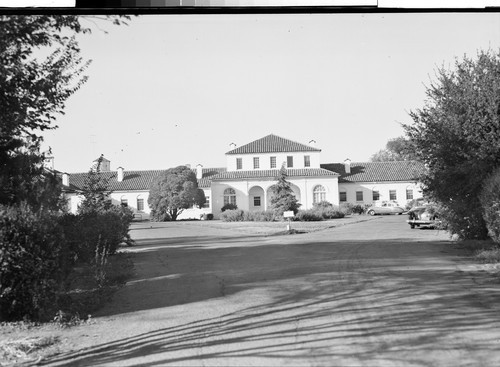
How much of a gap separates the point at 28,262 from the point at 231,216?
1.40 meters

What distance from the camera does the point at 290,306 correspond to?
125 inches

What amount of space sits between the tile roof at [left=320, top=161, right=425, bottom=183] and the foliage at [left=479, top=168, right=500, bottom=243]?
2.99 feet

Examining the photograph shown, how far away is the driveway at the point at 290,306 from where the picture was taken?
2650 millimetres

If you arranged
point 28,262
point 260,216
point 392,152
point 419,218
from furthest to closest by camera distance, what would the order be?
point 419,218 < point 392,152 < point 260,216 < point 28,262

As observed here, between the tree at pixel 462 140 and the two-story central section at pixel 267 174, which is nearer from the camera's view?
the two-story central section at pixel 267 174

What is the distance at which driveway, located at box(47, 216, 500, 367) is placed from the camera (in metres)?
2.65

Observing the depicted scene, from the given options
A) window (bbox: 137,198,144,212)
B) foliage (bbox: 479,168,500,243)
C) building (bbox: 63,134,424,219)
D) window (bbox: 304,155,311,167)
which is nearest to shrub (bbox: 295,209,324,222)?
building (bbox: 63,134,424,219)

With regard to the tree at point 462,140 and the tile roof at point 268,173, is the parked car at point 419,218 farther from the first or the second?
the tile roof at point 268,173

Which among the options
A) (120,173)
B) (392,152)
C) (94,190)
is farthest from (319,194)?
(94,190)

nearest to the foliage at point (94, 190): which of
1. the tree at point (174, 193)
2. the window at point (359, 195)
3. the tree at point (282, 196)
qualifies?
the tree at point (174, 193)

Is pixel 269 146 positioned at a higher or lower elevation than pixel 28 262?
higher

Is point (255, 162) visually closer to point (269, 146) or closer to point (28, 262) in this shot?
point (269, 146)

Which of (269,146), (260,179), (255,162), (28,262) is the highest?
(269,146)

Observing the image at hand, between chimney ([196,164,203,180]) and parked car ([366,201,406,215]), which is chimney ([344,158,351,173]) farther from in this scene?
chimney ([196,164,203,180])
